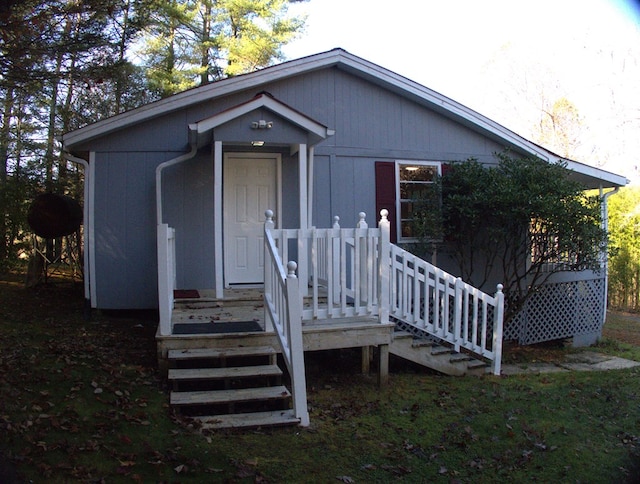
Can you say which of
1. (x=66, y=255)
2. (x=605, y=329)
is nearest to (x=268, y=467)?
(x=605, y=329)

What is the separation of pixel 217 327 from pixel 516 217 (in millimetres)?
4718

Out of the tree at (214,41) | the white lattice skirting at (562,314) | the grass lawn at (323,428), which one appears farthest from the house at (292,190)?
the tree at (214,41)

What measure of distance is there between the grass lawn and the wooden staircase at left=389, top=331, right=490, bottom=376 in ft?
0.47

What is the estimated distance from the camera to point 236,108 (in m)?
6.98

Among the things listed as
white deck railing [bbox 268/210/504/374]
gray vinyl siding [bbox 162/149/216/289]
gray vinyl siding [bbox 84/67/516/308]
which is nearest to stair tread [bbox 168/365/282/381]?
white deck railing [bbox 268/210/504/374]

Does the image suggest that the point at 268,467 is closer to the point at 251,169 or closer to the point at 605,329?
the point at 251,169

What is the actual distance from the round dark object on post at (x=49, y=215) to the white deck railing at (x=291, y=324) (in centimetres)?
645

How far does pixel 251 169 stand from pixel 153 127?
1.55 meters

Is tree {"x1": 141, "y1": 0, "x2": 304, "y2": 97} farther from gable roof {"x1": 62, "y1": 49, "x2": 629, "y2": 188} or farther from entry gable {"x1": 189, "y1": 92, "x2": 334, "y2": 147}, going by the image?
entry gable {"x1": 189, "y1": 92, "x2": 334, "y2": 147}

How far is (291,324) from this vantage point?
4691 mm

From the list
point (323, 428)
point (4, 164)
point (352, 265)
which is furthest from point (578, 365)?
point (4, 164)

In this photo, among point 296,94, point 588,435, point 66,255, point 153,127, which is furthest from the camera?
point 66,255

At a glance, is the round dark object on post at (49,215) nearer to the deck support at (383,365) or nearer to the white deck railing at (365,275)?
the white deck railing at (365,275)

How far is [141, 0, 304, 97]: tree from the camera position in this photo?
18.8 metres
